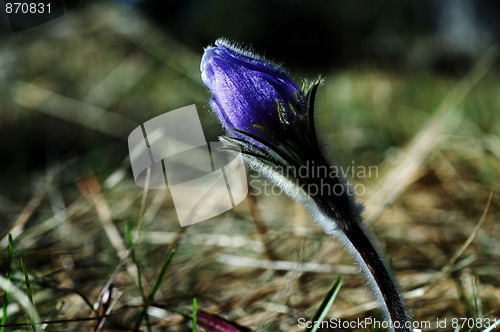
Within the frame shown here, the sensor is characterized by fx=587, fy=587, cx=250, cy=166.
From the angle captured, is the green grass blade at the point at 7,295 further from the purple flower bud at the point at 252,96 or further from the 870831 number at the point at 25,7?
the 870831 number at the point at 25,7

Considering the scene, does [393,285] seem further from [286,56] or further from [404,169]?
[286,56]

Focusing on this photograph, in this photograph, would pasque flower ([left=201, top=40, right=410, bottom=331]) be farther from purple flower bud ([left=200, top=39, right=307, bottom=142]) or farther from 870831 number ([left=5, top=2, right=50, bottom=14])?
870831 number ([left=5, top=2, right=50, bottom=14])

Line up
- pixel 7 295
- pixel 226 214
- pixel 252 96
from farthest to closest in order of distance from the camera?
pixel 226 214, pixel 7 295, pixel 252 96

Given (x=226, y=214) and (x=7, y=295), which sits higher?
(x=226, y=214)

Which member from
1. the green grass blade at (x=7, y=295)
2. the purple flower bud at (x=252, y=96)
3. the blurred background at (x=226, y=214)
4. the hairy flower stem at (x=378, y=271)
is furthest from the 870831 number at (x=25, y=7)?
the hairy flower stem at (x=378, y=271)

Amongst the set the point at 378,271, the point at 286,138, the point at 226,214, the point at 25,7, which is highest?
the point at 25,7

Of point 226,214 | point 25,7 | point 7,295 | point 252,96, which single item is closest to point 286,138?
point 252,96

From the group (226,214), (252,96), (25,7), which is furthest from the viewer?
(25,7)

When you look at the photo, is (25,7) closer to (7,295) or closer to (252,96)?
(7,295)
